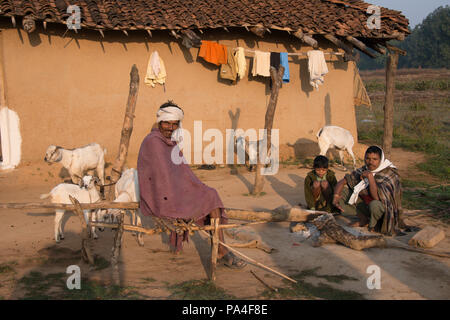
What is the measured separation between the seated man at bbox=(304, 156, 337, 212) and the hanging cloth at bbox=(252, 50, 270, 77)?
4559 millimetres

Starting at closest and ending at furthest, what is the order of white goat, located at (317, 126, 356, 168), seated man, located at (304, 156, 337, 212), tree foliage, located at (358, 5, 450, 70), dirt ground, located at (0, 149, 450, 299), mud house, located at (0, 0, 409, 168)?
dirt ground, located at (0, 149, 450, 299)
seated man, located at (304, 156, 337, 212)
mud house, located at (0, 0, 409, 168)
white goat, located at (317, 126, 356, 168)
tree foliage, located at (358, 5, 450, 70)

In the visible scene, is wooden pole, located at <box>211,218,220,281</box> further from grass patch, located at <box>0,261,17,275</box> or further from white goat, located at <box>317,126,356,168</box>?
white goat, located at <box>317,126,356,168</box>

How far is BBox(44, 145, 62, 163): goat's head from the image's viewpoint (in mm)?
7957

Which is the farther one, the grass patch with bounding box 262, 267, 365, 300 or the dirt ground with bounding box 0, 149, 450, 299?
the dirt ground with bounding box 0, 149, 450, 299

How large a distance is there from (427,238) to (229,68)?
648 centimetres

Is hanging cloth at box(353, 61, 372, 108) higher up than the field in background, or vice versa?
hanging cloth at box(353, 61, 372, 108)

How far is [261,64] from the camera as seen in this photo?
10.7m

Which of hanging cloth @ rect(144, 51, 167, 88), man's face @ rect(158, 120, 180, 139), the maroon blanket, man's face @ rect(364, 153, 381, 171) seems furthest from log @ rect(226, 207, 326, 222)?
hanging cloth @ rect(144, 51, 167, 88)

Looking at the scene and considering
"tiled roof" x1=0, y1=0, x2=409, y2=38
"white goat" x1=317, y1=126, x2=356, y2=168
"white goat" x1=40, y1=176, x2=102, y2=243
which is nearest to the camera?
"white goat" x1=40, y1=176, x2=102, y2=243

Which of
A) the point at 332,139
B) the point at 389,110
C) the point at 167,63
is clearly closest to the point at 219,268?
the point at 389,110

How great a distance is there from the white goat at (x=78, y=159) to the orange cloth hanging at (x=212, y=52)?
3.30 metres

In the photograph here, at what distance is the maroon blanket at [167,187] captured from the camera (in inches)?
185

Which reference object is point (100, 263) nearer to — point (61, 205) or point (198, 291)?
point (61, 205)
